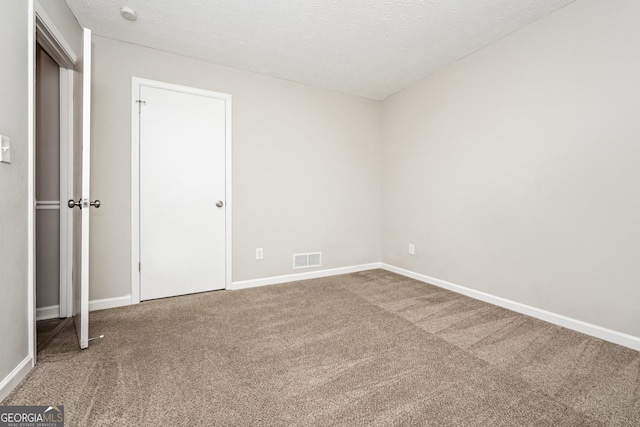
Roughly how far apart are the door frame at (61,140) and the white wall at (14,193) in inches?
1.3

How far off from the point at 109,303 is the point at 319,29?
3.21 meters

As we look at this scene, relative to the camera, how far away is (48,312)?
2365 millimetres

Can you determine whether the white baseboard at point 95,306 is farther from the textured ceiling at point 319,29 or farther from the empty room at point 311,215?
the textured ceiling at point 319,29

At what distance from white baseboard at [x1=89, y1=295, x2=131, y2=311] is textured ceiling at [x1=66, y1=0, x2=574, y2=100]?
2482 mm

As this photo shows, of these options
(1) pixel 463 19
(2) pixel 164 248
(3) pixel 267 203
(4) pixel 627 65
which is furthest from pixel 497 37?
(2) pixel 164 248

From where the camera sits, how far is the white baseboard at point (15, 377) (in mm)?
1332

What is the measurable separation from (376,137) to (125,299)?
12.2 ft

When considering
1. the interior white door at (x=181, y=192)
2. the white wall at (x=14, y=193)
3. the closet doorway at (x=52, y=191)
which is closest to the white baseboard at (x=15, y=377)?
the white wall at (x=14, y=193)

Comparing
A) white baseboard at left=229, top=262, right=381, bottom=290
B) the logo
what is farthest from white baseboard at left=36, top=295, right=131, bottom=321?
the logo

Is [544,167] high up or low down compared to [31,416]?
up

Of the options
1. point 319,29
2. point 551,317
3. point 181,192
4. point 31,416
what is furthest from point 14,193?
point 551,317

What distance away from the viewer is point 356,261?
4.00 m

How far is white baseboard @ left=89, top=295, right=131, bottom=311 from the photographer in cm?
253

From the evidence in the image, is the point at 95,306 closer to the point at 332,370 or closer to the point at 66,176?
the point at 66,176
